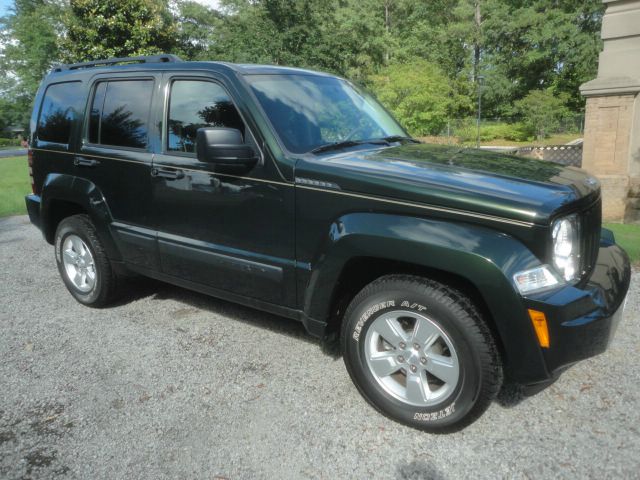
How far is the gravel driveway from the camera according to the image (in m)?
2.54

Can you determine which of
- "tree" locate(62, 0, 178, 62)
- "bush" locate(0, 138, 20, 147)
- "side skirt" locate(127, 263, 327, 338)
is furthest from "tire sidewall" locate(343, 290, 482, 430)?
"bush" locate(0, 138, 20, 147)

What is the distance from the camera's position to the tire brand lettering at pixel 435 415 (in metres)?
2.68

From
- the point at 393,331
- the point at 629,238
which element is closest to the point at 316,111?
the point at 393,331

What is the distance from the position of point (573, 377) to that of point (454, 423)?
3.68 feet

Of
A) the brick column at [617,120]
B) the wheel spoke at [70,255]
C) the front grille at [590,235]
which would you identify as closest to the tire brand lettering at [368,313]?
the front grille at [590,235]

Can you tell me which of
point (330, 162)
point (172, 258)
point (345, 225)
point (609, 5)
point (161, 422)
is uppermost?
point (609, 5)

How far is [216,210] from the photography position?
346 cm

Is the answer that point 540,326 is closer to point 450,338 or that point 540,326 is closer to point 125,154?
point 450,338

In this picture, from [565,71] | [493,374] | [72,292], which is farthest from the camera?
[565,71]

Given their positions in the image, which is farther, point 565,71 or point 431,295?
point 565,71

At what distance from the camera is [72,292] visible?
191 inches

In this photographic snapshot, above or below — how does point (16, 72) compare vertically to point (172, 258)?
above

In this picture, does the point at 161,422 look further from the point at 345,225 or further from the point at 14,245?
the point at 14,245

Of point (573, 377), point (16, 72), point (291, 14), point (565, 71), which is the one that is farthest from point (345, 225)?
point (16, 72)
